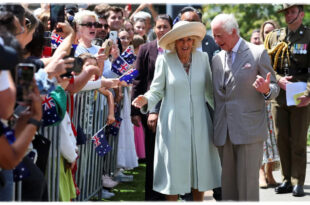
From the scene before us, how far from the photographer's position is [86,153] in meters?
6.69

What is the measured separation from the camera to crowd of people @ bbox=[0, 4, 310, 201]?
13.2 feet

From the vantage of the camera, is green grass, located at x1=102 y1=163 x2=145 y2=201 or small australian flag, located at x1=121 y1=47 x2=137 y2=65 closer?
small australian flag, located at x1=121 y1=47 x2=137 y2=65

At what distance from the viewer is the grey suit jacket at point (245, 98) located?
614cm

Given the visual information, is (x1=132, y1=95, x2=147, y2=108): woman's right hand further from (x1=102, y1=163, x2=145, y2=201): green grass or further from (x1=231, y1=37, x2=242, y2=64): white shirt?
(x1=102, y1=163, x2=145, y2=201): green grass

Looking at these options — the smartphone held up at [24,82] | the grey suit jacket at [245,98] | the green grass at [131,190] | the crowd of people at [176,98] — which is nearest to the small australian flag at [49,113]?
the crowd of people at [176,98]

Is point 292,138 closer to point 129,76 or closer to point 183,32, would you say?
point 129,76

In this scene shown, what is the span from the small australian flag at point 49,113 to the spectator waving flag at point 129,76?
7.33 ft

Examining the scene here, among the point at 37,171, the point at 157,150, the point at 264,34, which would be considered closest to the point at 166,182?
the point at 157,150

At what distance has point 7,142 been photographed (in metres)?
3.65

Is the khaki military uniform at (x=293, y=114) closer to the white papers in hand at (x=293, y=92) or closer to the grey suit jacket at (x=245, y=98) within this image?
the white papers in hand at (x=293, y=92)

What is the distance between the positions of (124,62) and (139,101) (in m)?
1.21

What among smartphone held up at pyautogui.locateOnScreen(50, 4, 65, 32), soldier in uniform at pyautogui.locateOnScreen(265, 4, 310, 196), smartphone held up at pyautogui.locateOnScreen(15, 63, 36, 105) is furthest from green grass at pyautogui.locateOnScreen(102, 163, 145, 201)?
smartphone held up at pyautogui.locateOnScreen(15, 63, 36, 105)

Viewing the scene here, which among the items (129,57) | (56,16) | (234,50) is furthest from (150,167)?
(56,16)

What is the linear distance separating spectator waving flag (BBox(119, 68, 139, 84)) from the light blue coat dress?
67 centimetres
